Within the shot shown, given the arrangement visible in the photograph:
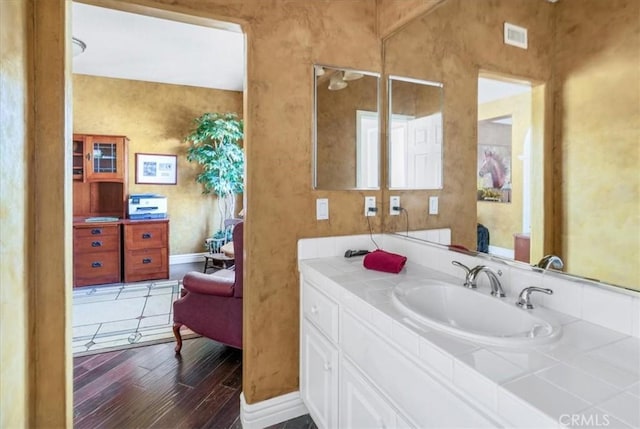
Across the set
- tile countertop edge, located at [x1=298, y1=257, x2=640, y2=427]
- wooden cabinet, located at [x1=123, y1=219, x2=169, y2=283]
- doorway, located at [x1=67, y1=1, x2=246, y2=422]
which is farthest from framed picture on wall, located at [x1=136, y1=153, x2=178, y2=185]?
tile countertop edge, located at [x1=298, y1=257, x2=640, y2=427]

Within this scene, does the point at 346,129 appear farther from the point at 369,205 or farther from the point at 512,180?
the point at 512,180

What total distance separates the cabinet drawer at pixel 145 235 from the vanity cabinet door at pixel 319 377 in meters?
3.44

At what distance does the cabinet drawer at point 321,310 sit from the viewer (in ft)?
4.89

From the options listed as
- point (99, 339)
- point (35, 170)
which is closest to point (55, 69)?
point (35, 170)

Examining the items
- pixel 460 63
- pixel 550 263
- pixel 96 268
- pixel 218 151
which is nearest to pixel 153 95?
pixel 218 151

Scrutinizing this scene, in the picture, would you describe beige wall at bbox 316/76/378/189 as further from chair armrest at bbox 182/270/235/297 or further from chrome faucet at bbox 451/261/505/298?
chair armrest at bbox 182/270/235/297

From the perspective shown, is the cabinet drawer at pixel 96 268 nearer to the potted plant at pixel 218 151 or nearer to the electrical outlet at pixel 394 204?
the potted plant at pixel 218 151

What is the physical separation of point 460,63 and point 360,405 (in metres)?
1.62

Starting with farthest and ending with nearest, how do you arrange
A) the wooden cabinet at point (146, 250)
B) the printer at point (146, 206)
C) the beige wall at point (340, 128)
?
the printer at point (146, 206), the wooden cabinet at point (146, 250), the beige wall at point (340, 128)

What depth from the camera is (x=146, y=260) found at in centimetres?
451

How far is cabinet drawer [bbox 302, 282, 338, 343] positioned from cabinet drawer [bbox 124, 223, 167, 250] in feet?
11.3

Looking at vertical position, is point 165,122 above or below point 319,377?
above

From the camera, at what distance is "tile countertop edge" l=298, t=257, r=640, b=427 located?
67 centimetres

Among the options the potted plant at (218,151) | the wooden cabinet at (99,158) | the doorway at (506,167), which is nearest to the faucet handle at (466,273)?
the doorway at (506,167)
